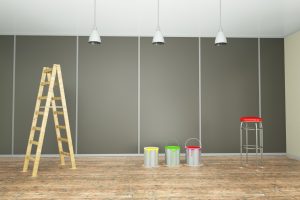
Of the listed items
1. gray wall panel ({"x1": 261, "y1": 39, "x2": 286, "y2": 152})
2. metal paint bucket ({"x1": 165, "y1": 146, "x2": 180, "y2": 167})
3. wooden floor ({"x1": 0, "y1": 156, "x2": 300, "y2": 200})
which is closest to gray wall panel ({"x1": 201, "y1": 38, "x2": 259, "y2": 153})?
gray wall panel ({"x1": 261, "y1": 39, "x2": 286, "y2": 152})

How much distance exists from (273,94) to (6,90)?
5083mm

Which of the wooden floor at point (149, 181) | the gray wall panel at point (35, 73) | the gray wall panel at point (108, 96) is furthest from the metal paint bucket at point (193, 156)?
the gray wall panel at point (35, 73)

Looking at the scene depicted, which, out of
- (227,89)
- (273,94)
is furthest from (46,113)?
(273,94)

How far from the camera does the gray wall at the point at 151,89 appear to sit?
5.24 meters

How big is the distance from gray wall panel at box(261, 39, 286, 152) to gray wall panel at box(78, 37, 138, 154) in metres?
2.50

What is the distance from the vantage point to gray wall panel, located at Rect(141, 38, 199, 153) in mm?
5285

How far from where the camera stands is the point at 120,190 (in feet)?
9.50

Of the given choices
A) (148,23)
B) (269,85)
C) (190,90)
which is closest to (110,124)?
(190,90)

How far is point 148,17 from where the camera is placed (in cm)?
437

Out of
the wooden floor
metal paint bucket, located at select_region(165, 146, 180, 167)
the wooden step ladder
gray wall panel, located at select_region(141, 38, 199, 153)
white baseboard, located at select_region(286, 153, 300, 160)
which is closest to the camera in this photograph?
the wooden floor

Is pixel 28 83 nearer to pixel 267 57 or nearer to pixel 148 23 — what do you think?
pixel 148 23

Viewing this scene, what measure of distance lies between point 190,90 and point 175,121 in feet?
2.18

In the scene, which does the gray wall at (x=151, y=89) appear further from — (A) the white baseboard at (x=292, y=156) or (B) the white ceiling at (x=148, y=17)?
(B) the white ceiling at (x=148, y=17)

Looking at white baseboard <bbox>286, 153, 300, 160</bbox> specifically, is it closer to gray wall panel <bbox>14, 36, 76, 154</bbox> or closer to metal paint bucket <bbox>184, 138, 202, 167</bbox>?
metal paint bucket <bbox>184, 138, 202, 167</bbox>
